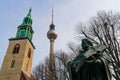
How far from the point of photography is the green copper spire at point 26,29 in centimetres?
5003

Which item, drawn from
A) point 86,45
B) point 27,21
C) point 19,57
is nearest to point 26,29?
point 27,21

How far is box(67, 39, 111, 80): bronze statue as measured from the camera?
12.0 ft

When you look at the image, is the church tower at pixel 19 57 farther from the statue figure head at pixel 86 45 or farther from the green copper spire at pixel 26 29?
the statue figure head at pixel 86 45

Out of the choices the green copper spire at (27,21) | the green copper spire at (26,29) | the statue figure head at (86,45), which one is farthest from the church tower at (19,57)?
the statue figure head at (86,45)

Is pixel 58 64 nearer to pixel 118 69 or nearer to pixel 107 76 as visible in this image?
pixel 118 69

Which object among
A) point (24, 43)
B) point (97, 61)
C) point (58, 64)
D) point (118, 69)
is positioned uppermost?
point (24, 43)

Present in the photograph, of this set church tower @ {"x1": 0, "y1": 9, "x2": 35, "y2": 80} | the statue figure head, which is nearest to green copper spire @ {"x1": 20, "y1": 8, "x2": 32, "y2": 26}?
church tower @ {"x1": 0, "y1": 9, "x2": 35, "y2": 80}

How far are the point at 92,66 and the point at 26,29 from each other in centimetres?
4877

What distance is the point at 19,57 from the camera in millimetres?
44281

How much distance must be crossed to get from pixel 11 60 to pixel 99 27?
3405cm

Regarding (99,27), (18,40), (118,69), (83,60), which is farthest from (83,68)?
(18,40)

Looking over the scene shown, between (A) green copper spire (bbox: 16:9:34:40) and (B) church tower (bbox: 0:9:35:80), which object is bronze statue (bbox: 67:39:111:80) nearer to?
(B) church tower (bbox: 0:9:35:80)

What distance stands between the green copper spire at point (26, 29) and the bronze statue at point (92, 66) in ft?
146

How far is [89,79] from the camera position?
3.67 meters
